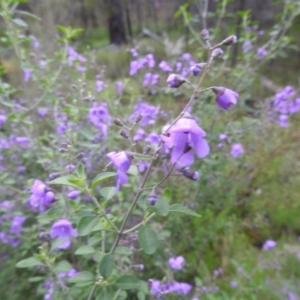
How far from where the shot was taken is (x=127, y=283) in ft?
3.94

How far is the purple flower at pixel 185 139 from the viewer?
0.92 m

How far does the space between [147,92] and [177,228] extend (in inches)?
37.5

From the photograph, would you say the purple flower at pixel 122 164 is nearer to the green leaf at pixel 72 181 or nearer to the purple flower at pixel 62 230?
the green leaf at pixel 72 181

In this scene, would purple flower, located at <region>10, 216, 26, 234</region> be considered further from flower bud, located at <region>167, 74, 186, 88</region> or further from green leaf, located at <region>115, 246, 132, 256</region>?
flower bud, located at <region>167, 74, 186, 88</region>

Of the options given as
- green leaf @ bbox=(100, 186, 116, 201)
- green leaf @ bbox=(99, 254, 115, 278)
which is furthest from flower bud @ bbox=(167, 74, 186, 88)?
green leaf @ bbox=(99, 254, 115, 278)

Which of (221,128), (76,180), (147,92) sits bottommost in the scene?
(221,128)

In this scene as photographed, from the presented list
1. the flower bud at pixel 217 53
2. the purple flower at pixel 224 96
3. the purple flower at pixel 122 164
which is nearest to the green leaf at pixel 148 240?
the purple flower at pixel 122 164

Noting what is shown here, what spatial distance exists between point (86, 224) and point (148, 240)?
0.18 metres

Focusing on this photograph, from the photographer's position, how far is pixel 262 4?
24.9 ft

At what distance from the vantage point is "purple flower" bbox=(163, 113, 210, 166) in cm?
92

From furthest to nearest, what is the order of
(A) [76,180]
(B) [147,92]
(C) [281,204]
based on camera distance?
1. (C) [281,204]
2. (B) [147,92]
3. (A) [76,180]

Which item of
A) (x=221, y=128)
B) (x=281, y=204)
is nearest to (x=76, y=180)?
(x=221, y=128)

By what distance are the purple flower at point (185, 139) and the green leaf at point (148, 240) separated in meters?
0.25

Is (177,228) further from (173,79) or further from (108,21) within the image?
(108,21)
